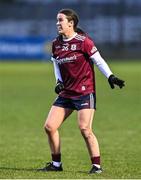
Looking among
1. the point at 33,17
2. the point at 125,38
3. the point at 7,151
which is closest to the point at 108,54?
the point at 125,38

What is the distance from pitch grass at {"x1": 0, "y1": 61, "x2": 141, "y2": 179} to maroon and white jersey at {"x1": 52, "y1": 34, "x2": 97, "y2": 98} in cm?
121

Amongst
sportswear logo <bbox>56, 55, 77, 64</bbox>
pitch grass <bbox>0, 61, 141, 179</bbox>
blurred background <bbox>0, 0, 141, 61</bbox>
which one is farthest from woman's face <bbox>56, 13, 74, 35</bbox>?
blurred background <bbox>0, 0, 141, 61</bbox>

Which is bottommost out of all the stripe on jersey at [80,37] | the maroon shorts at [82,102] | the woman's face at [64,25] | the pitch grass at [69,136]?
the pitch grass at [69,136]

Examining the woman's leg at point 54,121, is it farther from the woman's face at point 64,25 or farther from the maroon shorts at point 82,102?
the woman's face at point 64,25

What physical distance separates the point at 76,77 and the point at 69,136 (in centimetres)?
539

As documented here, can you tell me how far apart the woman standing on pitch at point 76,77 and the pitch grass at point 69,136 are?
614 millimetres

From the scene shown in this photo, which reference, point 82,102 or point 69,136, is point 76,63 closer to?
point 82,102

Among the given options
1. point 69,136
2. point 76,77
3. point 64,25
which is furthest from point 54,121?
point 69,136

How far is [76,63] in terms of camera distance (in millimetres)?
10867

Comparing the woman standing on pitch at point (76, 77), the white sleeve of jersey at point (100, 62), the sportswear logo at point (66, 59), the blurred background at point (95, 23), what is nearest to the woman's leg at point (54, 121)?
the woman standing on pitch at point (76, 77)

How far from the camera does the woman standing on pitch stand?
10.8 metres

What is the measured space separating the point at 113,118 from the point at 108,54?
44.8 meters

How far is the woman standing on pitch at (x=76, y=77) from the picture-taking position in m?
10.8

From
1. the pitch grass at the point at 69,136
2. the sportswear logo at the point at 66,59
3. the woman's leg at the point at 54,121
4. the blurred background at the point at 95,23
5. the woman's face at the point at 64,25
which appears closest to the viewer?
the woman's face at the point at 64,25
